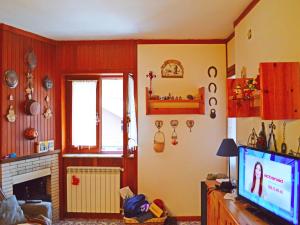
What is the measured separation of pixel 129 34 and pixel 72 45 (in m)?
0.94

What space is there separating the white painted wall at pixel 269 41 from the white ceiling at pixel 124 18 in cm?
27

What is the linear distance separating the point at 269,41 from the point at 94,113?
2.93 m

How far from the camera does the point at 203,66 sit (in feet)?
15.0

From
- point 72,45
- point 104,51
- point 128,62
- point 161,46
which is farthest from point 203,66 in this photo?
point 72,45

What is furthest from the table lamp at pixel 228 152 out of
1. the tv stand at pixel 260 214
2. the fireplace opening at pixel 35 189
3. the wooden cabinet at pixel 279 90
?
the fireplace opening at pixel 35 189

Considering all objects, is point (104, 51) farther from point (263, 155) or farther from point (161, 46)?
point (263, 155)

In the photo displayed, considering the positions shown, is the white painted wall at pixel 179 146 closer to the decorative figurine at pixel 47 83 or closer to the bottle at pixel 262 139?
the decorative figurine at pixel 47 83

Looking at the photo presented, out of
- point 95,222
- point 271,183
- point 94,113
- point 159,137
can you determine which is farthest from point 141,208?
point 271,183

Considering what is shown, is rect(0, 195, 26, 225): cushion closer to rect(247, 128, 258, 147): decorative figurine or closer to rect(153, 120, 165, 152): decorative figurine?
rect(153, 120, 165, 152): decorative figurine

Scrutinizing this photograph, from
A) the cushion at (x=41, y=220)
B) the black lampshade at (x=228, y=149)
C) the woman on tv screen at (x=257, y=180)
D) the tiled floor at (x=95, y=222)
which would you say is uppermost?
the black lampshade at (x=228, y=149)

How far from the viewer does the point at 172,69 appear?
455 cm

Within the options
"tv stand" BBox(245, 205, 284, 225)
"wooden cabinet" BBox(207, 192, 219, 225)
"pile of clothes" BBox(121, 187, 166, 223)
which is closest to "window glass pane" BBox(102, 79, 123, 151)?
"pile of clothes" BBox(121, 187, 166, 223)

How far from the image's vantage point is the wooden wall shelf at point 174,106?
4488 millimetres

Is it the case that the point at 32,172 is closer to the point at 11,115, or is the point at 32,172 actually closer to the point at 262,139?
the point at 11,115
